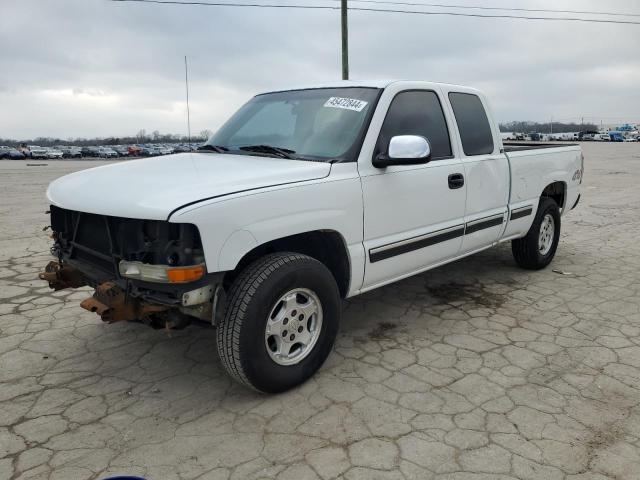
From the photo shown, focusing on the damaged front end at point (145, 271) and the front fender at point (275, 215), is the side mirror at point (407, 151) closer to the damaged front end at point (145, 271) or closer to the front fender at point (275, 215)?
the front fender at point (275, 215)

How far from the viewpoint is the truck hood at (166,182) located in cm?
270

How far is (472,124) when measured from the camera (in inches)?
183

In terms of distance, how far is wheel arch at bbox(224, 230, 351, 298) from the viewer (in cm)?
335

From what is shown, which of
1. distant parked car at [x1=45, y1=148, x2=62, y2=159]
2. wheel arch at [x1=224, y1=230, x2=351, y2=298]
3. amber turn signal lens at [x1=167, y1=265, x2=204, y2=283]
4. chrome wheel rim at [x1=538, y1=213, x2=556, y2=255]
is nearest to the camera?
amber turn signal lens at [x1=167, y1=265, x2=204, y2=283]

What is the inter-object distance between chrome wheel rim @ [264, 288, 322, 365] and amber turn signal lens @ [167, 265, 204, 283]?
53 cm

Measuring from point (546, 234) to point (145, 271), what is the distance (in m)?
4.61

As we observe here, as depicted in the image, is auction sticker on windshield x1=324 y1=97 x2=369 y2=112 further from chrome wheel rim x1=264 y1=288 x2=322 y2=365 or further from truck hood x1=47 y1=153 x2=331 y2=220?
chrome wheel rim x1=264 y1=288 x2=322 y2=365

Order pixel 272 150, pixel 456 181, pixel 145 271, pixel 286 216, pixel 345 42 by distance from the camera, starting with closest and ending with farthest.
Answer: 1. pixel 145 271
2. pixel 286 216
3. pixel 272 150
4. pixel 456 181
5. pixel 345 42

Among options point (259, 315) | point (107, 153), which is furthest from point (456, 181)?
point (107, 153)

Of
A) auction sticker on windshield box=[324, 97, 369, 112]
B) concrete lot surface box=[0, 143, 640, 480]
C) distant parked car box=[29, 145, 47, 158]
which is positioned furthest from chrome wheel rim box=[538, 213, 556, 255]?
distant parked car box=[29, 145, 47, 158]

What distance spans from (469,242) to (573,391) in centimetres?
165

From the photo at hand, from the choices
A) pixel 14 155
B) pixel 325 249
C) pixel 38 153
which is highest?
pixel 38 153

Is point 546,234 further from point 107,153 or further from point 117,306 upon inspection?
point 107,153

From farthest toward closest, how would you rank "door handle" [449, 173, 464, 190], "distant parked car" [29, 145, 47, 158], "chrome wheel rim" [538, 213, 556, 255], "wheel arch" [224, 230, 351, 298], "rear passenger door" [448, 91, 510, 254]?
"distant parked car" [29, 145, 47, 158] → "chrome wheel rim" [538, 213, 556, 255] → "rear passenger door" [448, 91, 510, 254] → "door handle" [449, 173, 464, 190] → "wheel arch" [224, 230, 351, 298]
